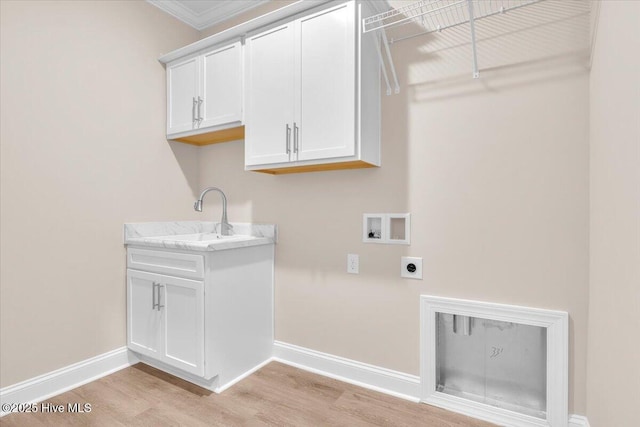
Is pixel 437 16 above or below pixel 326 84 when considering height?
above

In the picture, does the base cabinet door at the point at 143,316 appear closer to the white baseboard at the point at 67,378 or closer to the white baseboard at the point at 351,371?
the white baseboard at the point at 67,378

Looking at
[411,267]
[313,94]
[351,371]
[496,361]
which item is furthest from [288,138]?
[496,361]

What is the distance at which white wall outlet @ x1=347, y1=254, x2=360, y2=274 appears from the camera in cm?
208

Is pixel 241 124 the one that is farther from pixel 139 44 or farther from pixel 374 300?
pixel 374 300

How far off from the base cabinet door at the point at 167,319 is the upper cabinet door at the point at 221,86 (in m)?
1.14

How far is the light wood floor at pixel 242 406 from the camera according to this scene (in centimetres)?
169

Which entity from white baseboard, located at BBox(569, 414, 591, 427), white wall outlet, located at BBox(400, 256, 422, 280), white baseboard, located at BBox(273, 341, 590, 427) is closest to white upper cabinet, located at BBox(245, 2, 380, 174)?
white wall outlet, located at BBox(400, 256, 422, 280)

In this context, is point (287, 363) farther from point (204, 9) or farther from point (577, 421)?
point (204, 9)

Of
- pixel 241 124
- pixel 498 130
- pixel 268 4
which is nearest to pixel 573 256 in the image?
pixel 498 130

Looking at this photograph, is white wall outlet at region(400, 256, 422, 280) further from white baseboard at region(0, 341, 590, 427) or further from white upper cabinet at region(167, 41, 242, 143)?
white upper cabinet at region(167, 41, 242, 143)

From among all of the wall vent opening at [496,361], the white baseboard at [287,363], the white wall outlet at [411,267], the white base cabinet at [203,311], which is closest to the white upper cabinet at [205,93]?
the white base cabinet at [203,311]

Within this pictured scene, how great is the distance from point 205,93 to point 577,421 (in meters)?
2.91

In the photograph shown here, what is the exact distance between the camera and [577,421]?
153cm

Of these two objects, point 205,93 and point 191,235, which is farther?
point 191,235
